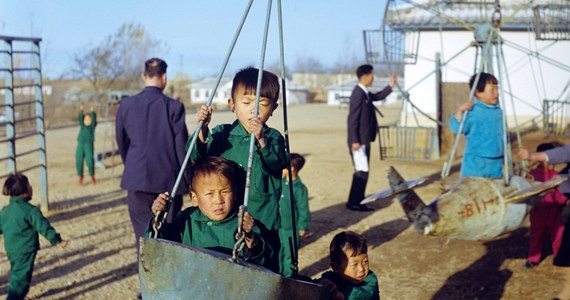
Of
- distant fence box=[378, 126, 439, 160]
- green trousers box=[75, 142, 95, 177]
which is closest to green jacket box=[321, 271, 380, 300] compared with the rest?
green trousers box=[75, 142, 95, 177]

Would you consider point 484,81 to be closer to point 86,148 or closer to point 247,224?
point 247,224

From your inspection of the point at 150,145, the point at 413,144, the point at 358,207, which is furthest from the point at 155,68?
the point at 413,144

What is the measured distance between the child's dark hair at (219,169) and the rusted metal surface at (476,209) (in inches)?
121

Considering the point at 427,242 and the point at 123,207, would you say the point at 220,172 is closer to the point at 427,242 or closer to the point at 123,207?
the point at 427,242

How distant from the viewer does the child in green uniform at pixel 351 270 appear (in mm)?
3875

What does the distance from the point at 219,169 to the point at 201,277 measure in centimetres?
60

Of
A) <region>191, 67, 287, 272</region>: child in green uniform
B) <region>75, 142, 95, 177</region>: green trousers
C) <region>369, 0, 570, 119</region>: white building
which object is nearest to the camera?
<region>191, 67, 287, 272</region>: child in green uniform

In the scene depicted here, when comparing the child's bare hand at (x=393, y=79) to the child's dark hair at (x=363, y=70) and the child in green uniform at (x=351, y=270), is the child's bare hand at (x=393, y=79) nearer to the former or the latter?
the child's dark hair at (x=363, y=70)

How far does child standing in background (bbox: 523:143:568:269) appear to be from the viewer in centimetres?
704

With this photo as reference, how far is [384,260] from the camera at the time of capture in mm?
7734

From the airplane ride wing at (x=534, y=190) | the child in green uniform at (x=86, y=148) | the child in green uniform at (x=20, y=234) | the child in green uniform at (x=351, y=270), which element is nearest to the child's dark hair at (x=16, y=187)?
the child in green uniform at (x=20, y=234)

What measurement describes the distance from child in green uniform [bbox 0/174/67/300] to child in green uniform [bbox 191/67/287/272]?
2.88 meters

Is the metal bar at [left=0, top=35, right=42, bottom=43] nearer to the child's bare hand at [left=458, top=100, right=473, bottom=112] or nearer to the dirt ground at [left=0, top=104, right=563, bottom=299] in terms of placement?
the dirt ground at [left=0, top=104, right=563, bottom=299]

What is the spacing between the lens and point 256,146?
3484 mm
